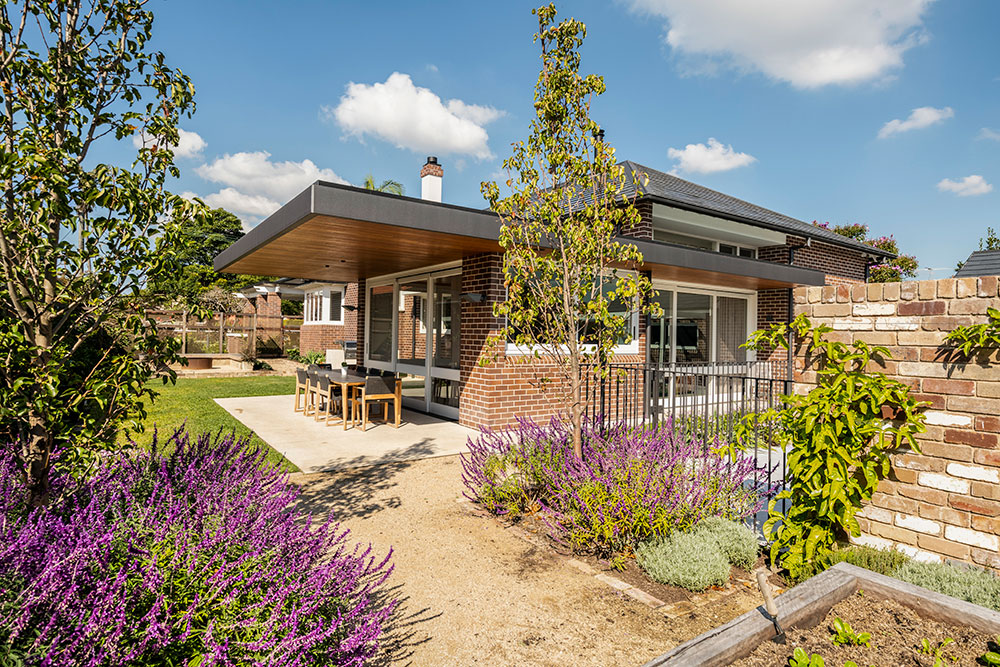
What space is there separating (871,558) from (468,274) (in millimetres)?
6804

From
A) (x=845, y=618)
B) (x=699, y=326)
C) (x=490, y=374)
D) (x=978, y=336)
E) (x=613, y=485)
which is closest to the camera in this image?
(x=845, y=618)

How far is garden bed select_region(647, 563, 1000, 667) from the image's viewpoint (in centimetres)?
203

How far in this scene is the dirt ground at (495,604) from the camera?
263 centimetres

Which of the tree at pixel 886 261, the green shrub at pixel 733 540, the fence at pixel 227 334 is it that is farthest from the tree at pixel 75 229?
the tree at pixel 886 261

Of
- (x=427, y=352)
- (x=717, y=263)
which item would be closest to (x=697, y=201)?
(x=717, y=263)

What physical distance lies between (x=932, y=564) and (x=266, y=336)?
22.5m

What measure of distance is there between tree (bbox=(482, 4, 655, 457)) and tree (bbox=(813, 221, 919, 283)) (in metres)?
21.6

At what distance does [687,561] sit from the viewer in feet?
11.0

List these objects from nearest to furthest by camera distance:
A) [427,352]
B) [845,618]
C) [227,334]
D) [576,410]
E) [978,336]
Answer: [845,618] < [978,336] < [576,410] < [427,352] < [227,334]

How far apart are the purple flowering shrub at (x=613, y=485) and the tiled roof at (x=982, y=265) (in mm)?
14333

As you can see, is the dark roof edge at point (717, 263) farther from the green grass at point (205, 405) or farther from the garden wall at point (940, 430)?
the green grass at point (205, 405)

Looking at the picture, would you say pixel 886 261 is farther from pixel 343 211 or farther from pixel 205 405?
pixel 205 405

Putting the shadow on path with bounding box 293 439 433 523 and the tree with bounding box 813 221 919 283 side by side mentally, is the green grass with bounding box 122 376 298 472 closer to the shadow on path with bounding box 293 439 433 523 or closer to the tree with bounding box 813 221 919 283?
the shadow on path with bounding box 293 439 433 523

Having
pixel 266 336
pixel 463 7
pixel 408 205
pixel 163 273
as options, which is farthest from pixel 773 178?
pixel 163 273
